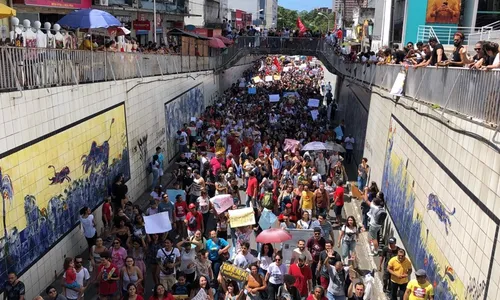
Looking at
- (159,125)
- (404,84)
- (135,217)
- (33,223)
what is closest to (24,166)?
(33,223)

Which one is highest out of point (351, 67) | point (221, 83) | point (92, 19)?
point (92, 19)

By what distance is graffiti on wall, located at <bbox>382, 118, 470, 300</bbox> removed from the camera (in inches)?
318

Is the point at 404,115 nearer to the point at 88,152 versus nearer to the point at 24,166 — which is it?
the point at 88,152

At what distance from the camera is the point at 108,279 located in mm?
8898

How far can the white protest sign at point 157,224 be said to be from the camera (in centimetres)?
1046

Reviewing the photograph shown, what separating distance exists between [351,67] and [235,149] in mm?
10675

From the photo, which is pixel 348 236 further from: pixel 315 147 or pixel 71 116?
pixel 71 116

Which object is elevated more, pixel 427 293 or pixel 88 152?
pixel 88 152

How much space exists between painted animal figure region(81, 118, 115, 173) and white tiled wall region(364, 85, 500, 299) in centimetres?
732

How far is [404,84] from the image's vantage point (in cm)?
1328

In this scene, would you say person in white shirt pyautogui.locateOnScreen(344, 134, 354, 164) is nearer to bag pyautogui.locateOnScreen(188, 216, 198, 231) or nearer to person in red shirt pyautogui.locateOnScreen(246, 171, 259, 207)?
person in red shirt pyautogui.locateOnScreen(246, 171, 259, 207)

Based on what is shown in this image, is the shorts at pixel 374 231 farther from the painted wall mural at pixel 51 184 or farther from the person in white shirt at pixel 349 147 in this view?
the person in white shirt at pixel 349 147

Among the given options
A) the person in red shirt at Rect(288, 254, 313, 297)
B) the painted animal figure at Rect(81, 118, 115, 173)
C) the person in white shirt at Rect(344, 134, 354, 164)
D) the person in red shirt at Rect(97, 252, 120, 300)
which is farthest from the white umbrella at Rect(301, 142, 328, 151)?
the person in red shirt at Rect(97, 252, 120, 300)

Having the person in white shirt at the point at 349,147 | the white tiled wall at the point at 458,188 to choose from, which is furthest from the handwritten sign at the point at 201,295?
the person in white shirt at the point at 349,147
